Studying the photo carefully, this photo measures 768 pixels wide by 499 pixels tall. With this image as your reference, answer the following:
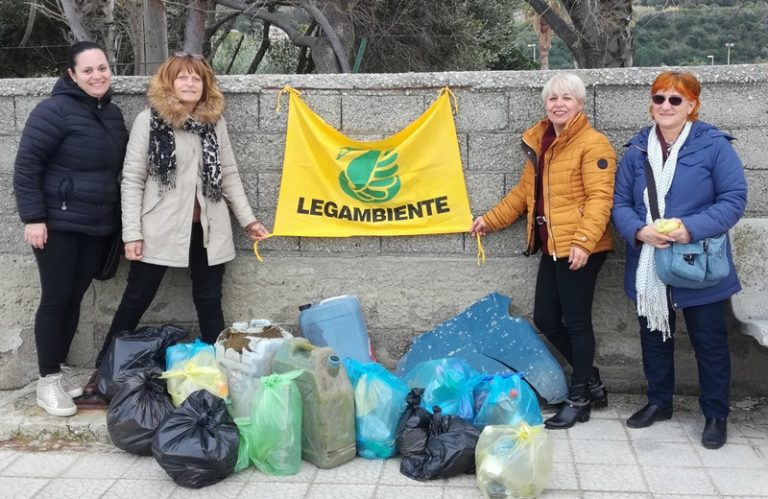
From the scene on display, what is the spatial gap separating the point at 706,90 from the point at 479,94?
4.14 ft

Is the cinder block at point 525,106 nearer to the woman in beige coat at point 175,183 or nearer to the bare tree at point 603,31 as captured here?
the woman in beige coat at point 175,183

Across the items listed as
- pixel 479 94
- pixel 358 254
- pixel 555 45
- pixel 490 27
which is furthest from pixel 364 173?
pixel 555 45

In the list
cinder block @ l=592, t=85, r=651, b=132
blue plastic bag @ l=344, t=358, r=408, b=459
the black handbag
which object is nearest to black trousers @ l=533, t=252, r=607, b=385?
cinder block @ l=592, t=85, r=651, b=132

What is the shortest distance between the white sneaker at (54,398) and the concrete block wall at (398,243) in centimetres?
66

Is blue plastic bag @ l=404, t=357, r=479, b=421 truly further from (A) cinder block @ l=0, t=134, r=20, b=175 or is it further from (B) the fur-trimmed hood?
(A) cinder block @ l=0, t=134, r=20, b=175

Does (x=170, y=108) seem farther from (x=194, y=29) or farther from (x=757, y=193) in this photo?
(x=194, y=29)

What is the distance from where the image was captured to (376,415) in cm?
398

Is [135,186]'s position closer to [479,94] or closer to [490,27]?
[479,94]

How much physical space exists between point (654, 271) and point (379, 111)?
1.81m

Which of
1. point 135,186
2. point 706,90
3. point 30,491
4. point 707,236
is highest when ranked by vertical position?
point 706,90

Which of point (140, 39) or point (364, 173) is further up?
point (140, 39)

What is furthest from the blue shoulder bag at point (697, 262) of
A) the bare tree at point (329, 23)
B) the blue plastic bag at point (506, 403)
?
the bare tree at point (329, 23)

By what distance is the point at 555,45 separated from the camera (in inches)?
1215

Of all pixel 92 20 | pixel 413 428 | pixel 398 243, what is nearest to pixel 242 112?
pixel 398 243
